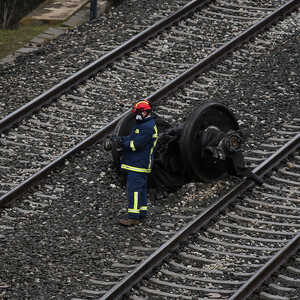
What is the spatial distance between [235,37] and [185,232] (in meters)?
6.06

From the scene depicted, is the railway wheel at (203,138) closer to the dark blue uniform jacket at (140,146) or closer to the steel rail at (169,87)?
the dark blue uniform jacket at (140,146)

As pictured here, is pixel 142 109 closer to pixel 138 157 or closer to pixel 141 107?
pixel 141 107

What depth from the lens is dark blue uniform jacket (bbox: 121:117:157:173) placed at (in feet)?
35.9

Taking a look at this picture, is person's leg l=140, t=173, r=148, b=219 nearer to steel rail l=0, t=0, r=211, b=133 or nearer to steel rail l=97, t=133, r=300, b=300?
steel rail l=97, t=133, r=300, b=300

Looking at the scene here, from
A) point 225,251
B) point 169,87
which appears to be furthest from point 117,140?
point 169,87

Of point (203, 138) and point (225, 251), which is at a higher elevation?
point (203, 138)

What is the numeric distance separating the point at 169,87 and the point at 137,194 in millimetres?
3681

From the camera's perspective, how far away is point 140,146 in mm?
10930

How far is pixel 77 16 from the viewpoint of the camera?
58.0ft

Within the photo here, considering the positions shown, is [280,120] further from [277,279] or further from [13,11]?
[13,11]

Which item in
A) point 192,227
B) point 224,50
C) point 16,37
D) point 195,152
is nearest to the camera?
point 192,227

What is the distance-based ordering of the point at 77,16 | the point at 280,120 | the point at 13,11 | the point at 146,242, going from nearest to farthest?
the point at 146,242
the point at 280,120
the point at 77,16
the point at 13,11

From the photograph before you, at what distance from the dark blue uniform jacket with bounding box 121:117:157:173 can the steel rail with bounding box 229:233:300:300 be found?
217 cm

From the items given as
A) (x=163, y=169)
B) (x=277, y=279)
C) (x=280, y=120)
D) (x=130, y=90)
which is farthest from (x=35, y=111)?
(x=277, y=279)
